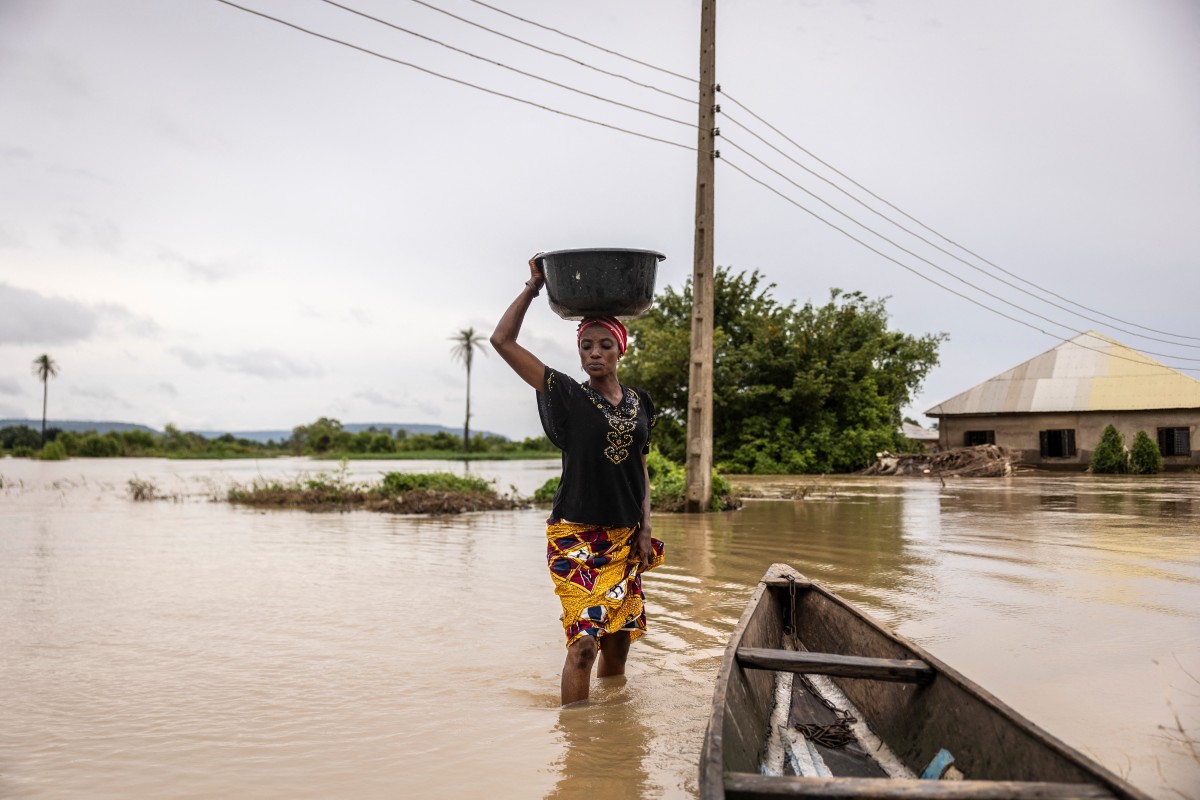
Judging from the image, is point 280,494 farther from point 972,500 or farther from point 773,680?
point 773,680

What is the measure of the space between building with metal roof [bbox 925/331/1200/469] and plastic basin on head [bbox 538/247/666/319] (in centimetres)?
2872

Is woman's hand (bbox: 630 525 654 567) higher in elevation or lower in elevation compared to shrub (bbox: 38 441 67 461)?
higher

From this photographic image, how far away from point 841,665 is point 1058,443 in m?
29.3

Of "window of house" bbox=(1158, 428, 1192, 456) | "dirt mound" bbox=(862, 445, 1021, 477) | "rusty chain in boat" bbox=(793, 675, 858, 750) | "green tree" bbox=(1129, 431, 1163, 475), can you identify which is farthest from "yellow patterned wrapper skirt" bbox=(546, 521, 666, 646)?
"window of house" bbox=(1158, 428, 1192, 456)

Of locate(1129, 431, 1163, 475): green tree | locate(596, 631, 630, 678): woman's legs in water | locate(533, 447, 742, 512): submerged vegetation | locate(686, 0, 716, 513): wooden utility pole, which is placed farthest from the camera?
locate(1129, 431, 1163, 475): green tree

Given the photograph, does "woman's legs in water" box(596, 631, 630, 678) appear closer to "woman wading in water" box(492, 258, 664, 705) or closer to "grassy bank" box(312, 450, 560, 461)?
"woman wading in water" box(492, 258, 664, 705)

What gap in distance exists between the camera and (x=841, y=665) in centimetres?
304

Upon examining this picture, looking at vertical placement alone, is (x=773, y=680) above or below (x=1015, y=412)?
below

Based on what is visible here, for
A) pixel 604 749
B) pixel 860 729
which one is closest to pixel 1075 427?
pixel 860 729

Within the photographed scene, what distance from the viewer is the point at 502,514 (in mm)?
14148

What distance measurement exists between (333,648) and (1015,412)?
2840cm

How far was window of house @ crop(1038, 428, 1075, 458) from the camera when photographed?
28.2 metres

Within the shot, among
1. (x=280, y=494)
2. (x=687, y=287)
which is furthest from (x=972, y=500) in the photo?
(x=687, y=287)

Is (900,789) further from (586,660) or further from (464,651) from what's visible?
(464,651)
